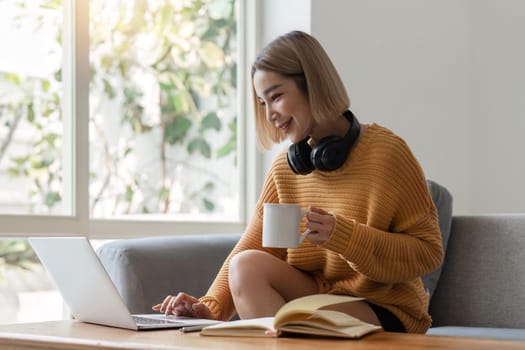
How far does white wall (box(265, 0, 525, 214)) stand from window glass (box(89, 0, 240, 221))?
36 cm

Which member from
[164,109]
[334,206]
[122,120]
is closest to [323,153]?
[334,206]

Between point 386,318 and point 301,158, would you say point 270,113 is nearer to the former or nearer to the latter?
point 301,158

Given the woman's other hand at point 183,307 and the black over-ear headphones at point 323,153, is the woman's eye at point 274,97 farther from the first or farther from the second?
the woman's other hand at point 183,307

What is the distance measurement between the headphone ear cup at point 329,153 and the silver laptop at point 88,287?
1.33 ft

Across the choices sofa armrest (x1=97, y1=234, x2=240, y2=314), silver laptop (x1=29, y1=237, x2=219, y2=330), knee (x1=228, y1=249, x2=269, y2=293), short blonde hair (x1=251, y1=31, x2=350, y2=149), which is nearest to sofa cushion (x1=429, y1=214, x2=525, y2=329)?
sofa armrest (x1=97, y1=234, x2=240, y2=314)

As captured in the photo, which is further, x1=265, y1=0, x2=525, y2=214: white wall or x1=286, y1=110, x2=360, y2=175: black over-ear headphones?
x1=265, y1=0, x2=525, y2=214: white wall

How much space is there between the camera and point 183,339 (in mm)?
1311

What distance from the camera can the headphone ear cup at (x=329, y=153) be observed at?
5.77 ft

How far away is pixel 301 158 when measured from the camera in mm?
1812

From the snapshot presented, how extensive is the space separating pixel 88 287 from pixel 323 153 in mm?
530

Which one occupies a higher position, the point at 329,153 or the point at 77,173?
the point at 329,153

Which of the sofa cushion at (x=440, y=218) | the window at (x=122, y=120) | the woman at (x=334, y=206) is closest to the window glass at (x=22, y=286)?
the window at (x=122, y=120)

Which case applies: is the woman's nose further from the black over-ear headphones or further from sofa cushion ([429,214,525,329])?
sofa cushion ([429,214,525,329])

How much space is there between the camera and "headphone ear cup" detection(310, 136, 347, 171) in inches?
69.2
